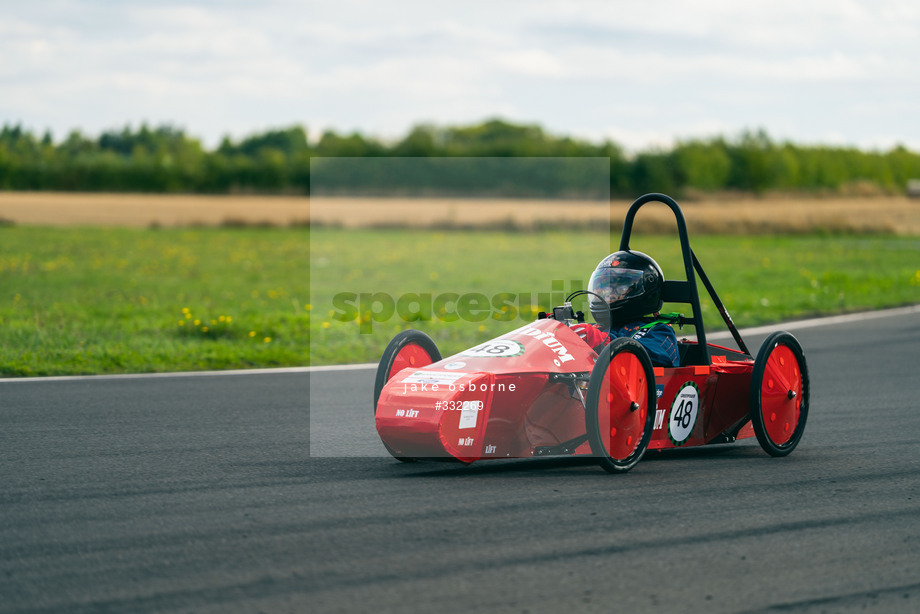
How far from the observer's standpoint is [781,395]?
24.5 feet

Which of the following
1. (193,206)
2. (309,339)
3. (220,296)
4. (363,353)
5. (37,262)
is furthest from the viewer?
(193,206)

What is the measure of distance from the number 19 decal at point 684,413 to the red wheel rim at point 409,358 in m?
1.69

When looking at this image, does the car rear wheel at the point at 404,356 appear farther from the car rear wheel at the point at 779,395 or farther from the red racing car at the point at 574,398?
the car rear wheel at the point at 779,395

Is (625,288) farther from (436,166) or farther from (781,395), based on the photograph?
(436,166)

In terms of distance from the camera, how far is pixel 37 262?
2769 centimetres

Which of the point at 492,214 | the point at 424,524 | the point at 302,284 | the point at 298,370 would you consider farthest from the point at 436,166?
the point at 424,524

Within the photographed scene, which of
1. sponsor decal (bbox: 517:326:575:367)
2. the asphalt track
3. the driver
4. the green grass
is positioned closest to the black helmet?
the driver

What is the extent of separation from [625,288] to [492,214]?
125ft

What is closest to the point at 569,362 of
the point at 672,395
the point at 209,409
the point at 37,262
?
the point at 672,395

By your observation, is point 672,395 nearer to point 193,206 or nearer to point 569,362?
point 569,362

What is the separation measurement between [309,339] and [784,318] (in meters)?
7.91

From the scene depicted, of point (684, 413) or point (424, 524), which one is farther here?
point (684, 413)

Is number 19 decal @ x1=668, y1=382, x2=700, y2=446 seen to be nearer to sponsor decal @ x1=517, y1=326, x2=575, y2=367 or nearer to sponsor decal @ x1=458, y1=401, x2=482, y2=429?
sponsor decal @ x1=517, y1=326, x2=575, y2=367

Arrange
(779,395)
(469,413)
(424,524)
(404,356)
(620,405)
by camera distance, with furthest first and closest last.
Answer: (779,395), (404,356), (620,405), (469,413), (424,524)
